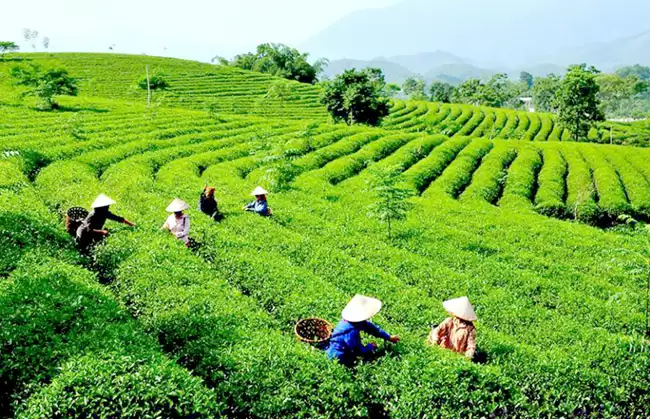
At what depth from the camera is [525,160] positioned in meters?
41.6

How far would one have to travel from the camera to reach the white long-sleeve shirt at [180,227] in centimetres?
1515

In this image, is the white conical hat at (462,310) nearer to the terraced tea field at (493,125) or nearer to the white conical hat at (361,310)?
the white conical hat at (361,310)

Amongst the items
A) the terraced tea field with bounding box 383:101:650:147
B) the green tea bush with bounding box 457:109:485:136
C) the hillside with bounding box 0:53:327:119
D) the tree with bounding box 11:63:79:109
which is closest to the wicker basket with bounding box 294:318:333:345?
the tree with bounding box 11:63:79:109

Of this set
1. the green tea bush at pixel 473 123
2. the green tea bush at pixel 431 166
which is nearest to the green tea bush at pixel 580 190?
the green tea bush at pixel 431 166

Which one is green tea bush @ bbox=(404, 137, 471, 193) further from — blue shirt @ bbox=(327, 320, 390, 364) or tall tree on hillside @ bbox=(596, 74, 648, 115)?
tall tree on hillside @ bbox=(596, 74, 648, 115)

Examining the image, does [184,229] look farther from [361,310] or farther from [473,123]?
[473,123]

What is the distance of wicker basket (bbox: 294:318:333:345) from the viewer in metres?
10.4

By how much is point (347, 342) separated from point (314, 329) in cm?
146

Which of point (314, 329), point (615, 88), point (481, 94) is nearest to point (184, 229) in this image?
point (314, 329)

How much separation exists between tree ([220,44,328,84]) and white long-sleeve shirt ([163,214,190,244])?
9933 centimetres

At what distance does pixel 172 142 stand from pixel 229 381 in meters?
28.0

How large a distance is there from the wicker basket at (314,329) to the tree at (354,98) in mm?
49293

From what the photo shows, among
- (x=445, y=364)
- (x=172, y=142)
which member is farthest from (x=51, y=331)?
(x=172, y=142)

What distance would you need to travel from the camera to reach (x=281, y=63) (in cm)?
11575
